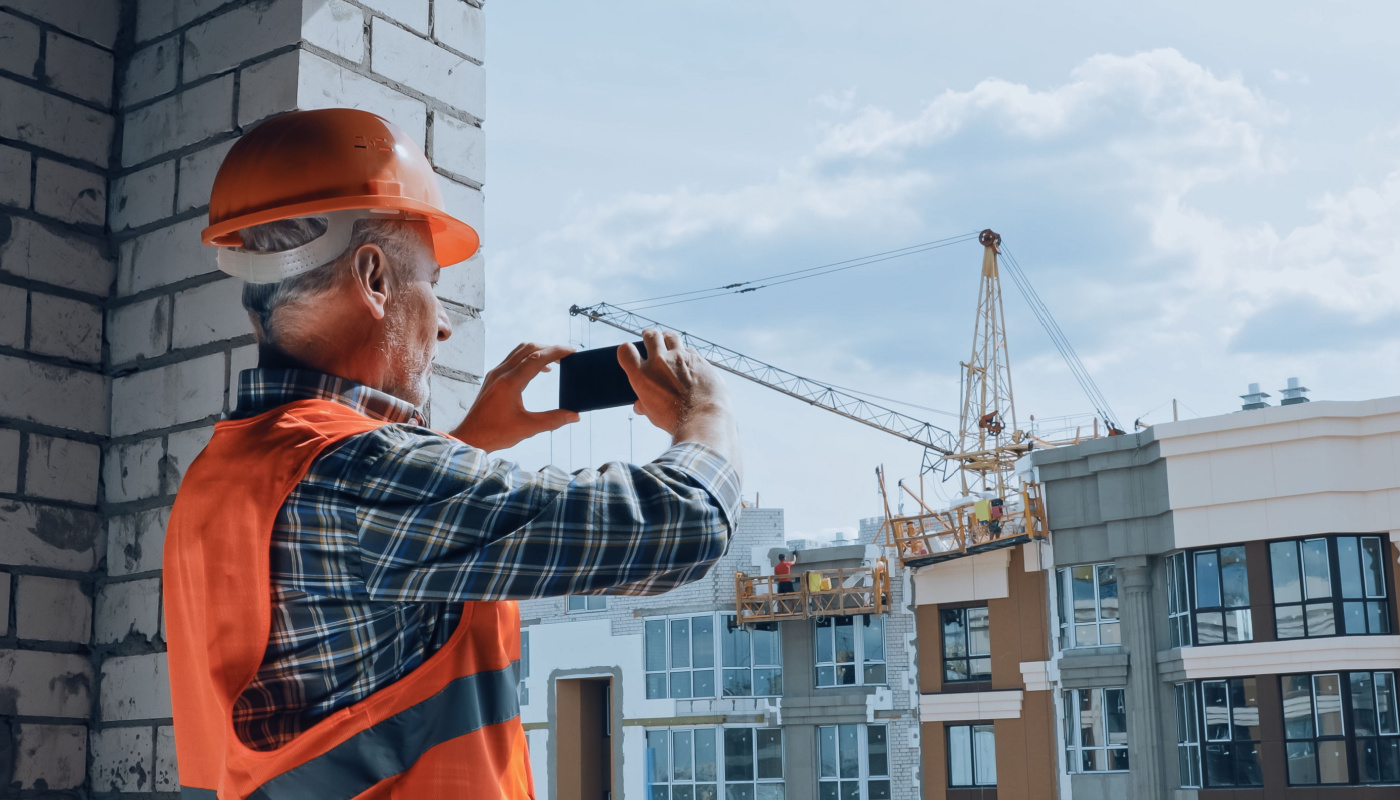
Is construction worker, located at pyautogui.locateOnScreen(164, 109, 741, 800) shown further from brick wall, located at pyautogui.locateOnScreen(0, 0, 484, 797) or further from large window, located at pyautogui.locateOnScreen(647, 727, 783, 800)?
large window, located at pyautogui.locateOnScreen(647, 727, 783, 800)

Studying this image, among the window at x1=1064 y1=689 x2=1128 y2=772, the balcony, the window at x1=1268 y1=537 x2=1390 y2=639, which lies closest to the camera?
the window at x1=1268 y1=537 x2=1390 y2=639

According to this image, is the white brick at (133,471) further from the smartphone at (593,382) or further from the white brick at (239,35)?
the smartphone at (593,382)

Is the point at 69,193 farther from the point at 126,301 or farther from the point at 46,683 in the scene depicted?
the point at 46,683

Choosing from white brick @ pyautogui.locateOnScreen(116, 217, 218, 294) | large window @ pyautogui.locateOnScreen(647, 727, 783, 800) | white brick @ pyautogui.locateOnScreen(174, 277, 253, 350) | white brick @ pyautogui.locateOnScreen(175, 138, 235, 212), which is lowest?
large window @ pyautogui.locateOnScreen(647, 727, 783, 800)

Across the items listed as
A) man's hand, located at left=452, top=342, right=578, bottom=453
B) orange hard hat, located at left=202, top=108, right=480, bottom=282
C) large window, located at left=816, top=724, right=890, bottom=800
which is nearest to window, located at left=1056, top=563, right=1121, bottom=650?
large window, located at left=816, top=724, right=890, bottom=800

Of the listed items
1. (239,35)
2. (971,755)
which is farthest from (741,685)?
(239,35)

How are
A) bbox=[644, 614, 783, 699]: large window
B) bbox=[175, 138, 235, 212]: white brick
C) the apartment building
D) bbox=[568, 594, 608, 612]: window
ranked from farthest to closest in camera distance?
bbox=[568, 594, 608, 612]: window, bbox=[644, 614, 783, 699]: large window, the apartment building, bbox=[175, 138, 235, 212]: white brick

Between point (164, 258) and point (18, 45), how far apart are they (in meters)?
0.43

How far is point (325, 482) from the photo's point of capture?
0.96 meters

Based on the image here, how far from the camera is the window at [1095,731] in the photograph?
17.5 meters

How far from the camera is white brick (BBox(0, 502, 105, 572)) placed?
6.59ft

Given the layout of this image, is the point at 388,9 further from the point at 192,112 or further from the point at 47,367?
the point at 47,367

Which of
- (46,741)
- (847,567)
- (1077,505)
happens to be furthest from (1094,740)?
(46,741)

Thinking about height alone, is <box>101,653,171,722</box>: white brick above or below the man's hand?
below
